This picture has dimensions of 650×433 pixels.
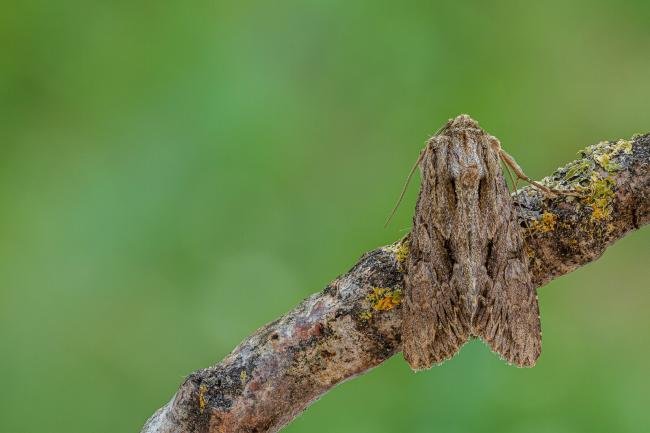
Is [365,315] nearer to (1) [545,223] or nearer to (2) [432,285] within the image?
(2) [432,285]

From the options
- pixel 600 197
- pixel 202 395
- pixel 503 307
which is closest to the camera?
pixel 600 197

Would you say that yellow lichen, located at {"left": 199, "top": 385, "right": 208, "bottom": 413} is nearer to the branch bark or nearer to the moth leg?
the branch bark

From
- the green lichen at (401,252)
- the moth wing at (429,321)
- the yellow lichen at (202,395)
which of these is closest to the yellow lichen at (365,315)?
the moth wing at (429,321)

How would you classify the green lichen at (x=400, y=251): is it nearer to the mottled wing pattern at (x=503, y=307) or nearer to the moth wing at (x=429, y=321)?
the moth wing at (x=429, y=321)

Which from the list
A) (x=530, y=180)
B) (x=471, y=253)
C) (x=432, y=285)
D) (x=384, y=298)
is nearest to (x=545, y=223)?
(x=530, y=180)

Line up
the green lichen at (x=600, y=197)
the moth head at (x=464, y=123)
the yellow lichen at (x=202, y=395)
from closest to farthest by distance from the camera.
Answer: the green lichen at (x=600, y=197), the yellow lichen at (x=202, y=395), the moth head at (x=464, y=123)

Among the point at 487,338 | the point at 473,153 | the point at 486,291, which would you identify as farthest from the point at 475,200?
the point at 487,338

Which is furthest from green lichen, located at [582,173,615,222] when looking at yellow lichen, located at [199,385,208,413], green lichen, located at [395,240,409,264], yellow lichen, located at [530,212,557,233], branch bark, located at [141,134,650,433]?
yellow lichen, located at [199,385,208,413]
